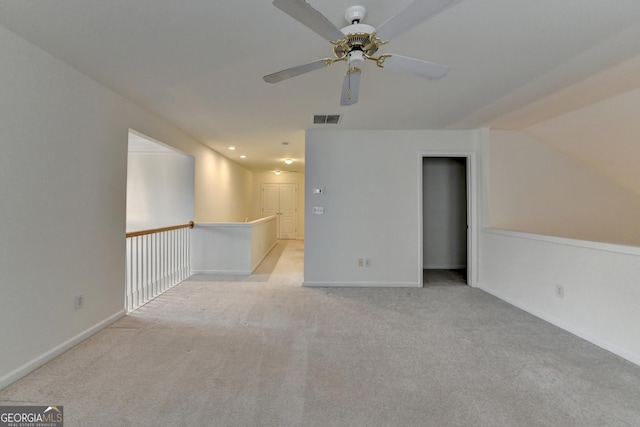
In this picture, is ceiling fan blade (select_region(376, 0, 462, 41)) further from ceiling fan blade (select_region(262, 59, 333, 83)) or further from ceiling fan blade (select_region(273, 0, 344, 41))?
Result: ceiling fan blade (select_region(262, 59, 333, 83))

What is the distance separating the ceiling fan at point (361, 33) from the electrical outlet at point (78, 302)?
2458mm

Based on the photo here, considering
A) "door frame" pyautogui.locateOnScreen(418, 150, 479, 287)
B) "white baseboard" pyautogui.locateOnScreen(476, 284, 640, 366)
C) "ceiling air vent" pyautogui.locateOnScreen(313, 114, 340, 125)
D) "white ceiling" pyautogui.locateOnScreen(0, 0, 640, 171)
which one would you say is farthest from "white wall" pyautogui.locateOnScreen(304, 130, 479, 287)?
"white baseboard" pyautogui.locateOnScreen(476, 284, 640, 366)

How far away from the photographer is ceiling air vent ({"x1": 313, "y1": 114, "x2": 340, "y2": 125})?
3418 millimetres

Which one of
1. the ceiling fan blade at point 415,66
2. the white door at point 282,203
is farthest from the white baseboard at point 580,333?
the white door at point 282,203

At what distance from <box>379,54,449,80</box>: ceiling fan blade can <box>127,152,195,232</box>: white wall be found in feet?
13.4

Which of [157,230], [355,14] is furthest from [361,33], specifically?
[157,230]

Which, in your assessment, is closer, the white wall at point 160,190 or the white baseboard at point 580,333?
the white baseboard at point 580,333

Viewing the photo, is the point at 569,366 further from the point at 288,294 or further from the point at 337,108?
the point at 337,108

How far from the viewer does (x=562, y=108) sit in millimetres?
3055

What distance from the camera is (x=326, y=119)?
3.56 m

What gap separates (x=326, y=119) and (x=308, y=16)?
235cm

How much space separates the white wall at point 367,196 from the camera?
4.06 meters

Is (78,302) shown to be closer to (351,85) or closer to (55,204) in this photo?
(55,204)

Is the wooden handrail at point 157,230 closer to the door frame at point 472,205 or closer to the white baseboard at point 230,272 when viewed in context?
the white baseboard at point 230,272
